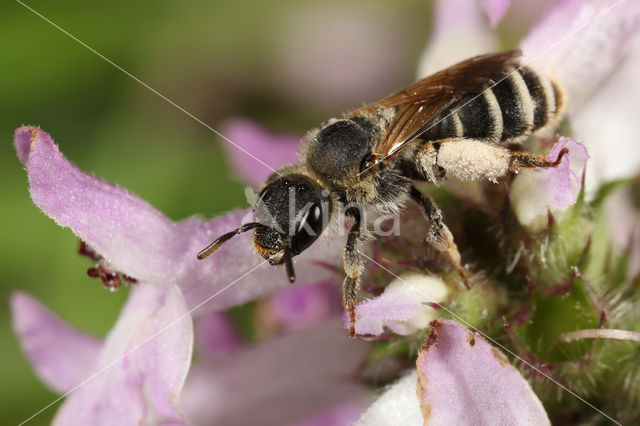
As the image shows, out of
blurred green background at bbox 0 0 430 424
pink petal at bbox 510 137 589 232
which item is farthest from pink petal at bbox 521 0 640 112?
blurred green background at bbox 0 0 430 424

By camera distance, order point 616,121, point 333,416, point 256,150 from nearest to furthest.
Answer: point 616,121, point 333,416, point 256,150

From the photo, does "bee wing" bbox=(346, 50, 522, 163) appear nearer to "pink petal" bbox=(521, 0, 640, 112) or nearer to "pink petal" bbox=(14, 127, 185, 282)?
"pink petal" bbox=(521, 0, 640, 112)

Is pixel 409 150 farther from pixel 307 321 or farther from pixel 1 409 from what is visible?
pixel 1 409

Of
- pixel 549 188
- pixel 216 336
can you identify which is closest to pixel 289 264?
pixel 549 188

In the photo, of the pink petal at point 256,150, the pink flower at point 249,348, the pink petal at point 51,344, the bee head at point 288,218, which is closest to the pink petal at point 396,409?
the pink flower at point 249,348

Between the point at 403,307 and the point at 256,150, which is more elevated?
the point at 403,307

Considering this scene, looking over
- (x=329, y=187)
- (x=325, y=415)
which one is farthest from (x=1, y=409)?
(x=329, y=187)

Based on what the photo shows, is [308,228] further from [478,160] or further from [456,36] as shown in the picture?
[456,36]
